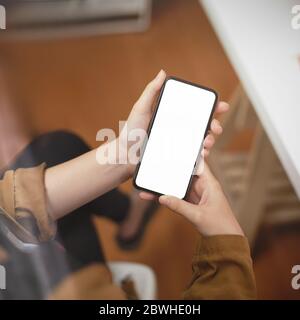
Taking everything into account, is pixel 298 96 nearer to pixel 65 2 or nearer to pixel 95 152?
pixel 95 152

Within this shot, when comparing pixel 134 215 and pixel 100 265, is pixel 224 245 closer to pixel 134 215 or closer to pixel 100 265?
pixel 100 265

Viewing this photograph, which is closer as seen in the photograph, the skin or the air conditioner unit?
the skin

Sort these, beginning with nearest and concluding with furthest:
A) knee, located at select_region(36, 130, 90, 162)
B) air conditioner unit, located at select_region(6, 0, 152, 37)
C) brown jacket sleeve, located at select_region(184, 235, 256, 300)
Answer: brown jacket sleeve, located at select_region(184, 235, 256, 300) → knee, located at select_region(36, 130, 90, 162) → air conditioner unit, located at select_region(6, 0, 152, 37)

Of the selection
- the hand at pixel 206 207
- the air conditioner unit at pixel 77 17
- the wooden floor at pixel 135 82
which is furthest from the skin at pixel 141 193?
the air conditioner unit at pixel 77 17

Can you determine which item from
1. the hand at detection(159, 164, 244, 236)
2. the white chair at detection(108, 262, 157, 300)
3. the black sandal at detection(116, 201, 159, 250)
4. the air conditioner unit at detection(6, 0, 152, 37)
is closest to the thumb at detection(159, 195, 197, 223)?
the hand at detection(159, 164, 244, 236)

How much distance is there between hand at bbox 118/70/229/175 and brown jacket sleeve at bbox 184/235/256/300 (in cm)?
12

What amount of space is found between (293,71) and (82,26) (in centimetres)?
61

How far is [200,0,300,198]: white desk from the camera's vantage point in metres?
0.56

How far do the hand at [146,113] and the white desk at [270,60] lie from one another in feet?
0.20

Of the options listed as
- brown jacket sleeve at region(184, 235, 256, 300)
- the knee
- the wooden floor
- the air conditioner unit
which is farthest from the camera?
the air conditioner unit

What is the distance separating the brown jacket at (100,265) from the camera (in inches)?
21.1

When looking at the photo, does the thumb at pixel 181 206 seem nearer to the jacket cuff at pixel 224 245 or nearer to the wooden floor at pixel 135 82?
the jacket cuff at pixel 224 245

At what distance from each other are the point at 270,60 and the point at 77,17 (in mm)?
577

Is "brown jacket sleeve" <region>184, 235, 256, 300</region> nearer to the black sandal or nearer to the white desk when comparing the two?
the white desk
